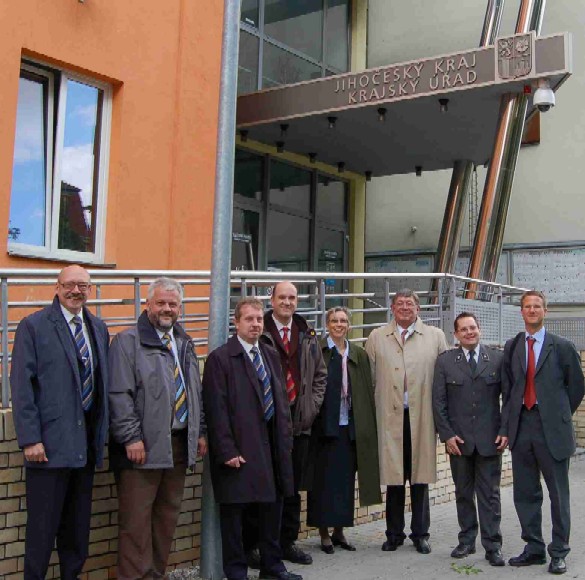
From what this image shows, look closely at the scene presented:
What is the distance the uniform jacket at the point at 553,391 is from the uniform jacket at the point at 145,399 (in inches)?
91.9

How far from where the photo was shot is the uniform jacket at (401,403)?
606 cm

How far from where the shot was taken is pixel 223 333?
17.5 ft

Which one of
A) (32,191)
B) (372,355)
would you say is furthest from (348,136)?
(372,355)

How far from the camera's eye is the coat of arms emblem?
378 inches

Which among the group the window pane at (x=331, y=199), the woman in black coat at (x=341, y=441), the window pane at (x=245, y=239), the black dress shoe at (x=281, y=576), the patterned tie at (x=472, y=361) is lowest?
the black dress shoe at (x=281, y=576)

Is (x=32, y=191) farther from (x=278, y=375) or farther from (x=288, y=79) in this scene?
(x=288, y=79)

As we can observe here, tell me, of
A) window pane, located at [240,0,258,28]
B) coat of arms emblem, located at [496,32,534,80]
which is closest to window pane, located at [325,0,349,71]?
window pane, located at [240,0,258,28]

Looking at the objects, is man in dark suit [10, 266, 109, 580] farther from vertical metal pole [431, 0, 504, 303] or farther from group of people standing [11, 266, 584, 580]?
vertical metal pole [431, 0, 504, 303]

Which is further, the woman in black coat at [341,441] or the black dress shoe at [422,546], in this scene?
the black dress shoe at [422,546]

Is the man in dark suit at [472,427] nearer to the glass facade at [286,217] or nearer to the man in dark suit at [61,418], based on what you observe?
the man in dark suit at [61,418]

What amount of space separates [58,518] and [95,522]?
65 centimetres

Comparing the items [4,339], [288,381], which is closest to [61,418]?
[4,339]

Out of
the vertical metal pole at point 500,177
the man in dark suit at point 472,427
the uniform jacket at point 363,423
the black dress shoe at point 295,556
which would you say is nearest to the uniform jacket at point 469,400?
the man in dark suit at point 472,427

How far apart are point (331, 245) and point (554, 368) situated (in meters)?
8.97
